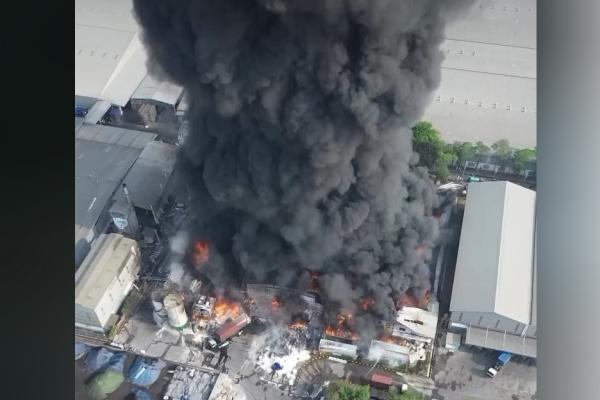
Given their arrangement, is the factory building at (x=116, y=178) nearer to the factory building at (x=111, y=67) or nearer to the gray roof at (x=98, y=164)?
the gray roof at (x=98, y=164)

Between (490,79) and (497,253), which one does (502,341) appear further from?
(490,79)

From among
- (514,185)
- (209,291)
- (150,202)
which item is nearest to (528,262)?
(514,185)

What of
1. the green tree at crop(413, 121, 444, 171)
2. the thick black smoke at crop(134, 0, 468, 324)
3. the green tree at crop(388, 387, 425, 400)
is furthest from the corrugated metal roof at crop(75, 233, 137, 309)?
the green tree at crop(413, 121, 444, 171)

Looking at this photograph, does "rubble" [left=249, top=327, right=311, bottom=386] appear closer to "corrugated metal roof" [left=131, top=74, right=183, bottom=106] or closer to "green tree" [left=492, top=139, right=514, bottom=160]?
"green tree" [left=492, top=139, right=514, bottom=160]

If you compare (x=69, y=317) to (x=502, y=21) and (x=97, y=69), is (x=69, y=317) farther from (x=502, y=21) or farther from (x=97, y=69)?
(x=502, y=21)

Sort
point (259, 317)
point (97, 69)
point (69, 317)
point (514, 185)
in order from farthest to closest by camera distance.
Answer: point (97, 69) → point (514, 185) → point (259, 317) → point (69, 317)

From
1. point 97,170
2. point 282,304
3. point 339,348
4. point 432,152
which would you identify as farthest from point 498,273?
point 97,170
